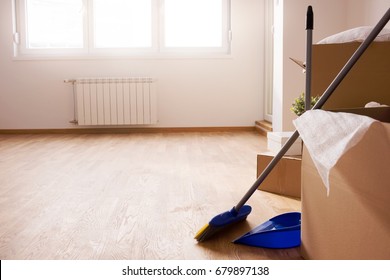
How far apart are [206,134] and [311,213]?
361cm

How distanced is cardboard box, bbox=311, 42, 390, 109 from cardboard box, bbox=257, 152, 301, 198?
699 mm

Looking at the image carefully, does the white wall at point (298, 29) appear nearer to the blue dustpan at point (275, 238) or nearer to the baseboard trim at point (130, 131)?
the baseboard trim at point (130, 131)

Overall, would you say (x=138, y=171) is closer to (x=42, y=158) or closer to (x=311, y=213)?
(x=42, y=158)

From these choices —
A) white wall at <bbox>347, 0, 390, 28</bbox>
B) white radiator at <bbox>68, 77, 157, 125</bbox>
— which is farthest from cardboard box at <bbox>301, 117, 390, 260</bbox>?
white radiator at <bbox>68, 77, 157, 125</bbox>

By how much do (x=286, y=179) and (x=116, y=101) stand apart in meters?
3.12

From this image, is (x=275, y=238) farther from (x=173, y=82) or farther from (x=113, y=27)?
(x=113, y=27)

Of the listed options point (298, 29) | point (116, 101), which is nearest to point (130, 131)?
point (116, 101)

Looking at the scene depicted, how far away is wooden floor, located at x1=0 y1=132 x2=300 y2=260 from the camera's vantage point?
4.83 feet

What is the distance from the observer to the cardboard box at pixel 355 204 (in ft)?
3.06

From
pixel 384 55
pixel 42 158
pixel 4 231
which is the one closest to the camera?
pixel 384 55

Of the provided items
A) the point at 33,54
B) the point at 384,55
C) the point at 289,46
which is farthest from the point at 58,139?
the point at 384,55

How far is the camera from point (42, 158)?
3.36 metres

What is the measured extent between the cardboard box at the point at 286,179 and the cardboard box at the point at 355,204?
0.87 meters

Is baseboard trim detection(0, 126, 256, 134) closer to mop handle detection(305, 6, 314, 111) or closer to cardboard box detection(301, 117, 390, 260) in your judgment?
mop handle detection(305, 6, 314, 111)
